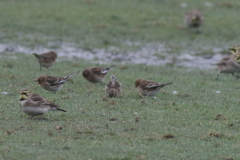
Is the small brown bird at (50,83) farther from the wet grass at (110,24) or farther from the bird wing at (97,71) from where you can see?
the wet grass at (110,24)

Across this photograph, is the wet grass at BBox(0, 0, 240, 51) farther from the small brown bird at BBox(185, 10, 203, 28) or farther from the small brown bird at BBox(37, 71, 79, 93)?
the small brown bird at BBox(37, 71, 79, 93)

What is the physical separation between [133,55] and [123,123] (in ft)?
39.6

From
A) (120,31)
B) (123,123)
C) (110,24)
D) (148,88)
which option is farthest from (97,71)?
(110,24)

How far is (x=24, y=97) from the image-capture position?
10461 mm

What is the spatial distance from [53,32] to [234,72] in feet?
37.1

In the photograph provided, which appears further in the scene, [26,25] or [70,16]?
[70,16]

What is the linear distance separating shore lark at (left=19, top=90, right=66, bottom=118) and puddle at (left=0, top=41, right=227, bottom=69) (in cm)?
978

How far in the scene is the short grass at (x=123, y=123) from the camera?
27.6ft

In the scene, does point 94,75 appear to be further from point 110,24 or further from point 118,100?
point 110,24

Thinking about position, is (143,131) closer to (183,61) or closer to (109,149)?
(109,149)

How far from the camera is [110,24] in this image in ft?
89.2

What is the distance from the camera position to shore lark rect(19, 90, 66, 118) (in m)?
10.2

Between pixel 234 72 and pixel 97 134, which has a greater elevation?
pixel 97 134

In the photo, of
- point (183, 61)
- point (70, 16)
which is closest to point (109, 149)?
point (183, 61)
